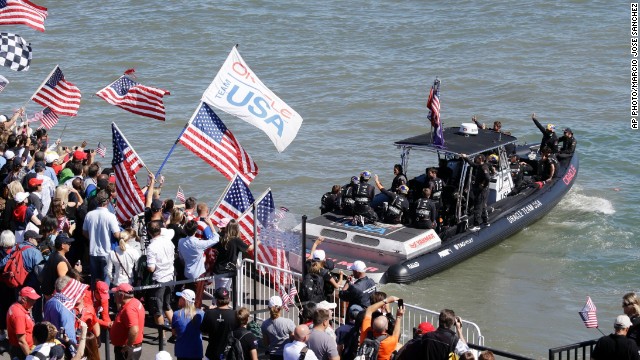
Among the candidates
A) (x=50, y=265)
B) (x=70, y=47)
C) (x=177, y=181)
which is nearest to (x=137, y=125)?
(x=177, y=181)

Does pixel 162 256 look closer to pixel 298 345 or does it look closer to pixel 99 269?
pixel 99 269

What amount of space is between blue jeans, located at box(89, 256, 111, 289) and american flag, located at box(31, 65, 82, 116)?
6.57 meters

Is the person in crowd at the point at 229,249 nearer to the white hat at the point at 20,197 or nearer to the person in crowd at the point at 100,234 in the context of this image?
the person in crowd at the point at 100,234

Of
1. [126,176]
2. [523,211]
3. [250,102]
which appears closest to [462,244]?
[523,211]

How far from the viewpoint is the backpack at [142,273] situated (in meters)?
12.4

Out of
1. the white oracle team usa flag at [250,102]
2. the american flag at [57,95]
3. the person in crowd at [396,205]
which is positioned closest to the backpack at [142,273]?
the white oracle team usa flag at [250,102]

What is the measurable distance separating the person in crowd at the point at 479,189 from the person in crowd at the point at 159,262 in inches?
300

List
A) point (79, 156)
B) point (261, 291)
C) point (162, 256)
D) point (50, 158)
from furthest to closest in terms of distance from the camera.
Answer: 1. point (50, 158)
2. point (79, 156)
3. point (261, 291)
4. point (162, 256)

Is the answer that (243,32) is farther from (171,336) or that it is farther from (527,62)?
(171,336)

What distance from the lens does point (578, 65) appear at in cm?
3481

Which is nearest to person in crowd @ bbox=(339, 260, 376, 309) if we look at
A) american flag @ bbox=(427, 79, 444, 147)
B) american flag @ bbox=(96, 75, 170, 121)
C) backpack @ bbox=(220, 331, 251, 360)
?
backpack @ bbox=(220, 331, 251, 360)

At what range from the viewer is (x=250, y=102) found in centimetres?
1397

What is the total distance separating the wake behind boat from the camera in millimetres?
18141

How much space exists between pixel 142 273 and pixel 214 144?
224 centimetres
